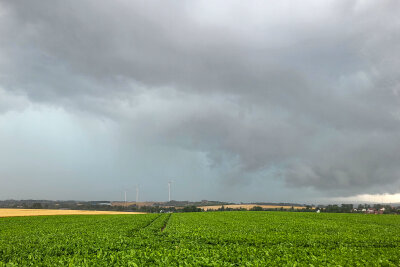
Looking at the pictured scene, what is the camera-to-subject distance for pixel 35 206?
576 feet

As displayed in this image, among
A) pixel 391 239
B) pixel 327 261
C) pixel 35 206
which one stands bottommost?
pixel 35 206

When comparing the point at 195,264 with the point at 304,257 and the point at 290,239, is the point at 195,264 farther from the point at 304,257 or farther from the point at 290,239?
the point at 290,239

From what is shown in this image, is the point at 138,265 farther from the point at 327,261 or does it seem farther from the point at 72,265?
the point at 327,261

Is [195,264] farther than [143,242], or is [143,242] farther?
[143,242]

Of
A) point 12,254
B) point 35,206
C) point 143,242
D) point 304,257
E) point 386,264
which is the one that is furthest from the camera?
point 35,206

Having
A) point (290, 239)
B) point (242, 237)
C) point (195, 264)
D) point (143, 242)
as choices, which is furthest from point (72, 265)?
point (290, 239)

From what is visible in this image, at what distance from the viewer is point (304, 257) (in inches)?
571

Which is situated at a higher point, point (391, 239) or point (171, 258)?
point (171, 258)

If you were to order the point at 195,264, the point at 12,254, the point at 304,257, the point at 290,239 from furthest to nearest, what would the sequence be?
1. the point at 290,239
2. the point at 12,254
3. the point at 304,257
4. the point at 195,264

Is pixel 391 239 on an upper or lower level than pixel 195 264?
lower

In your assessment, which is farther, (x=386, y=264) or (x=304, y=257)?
(x=304, y=257)

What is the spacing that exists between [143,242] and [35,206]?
19498cm

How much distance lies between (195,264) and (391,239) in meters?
23.1

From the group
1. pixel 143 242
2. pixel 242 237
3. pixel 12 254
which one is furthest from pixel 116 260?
pixel 242 237
